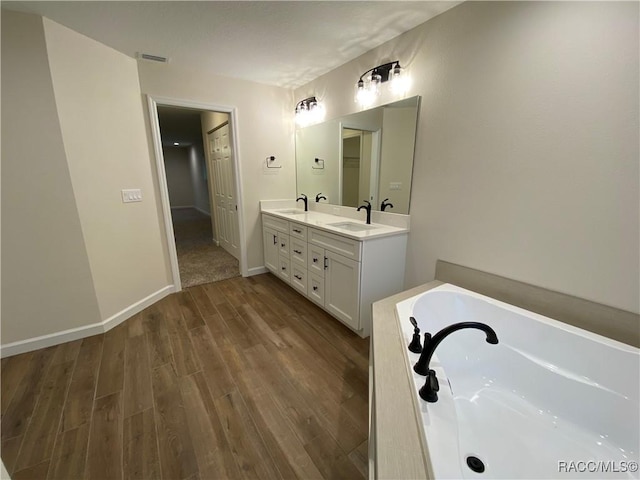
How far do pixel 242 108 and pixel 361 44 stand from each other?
4.84ft

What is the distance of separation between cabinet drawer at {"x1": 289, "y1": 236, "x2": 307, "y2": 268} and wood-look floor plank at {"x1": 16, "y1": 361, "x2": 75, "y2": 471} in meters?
1.85

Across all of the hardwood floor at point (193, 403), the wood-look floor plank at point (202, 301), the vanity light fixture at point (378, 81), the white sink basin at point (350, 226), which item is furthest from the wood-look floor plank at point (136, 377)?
the vanity light fixture at point (378, 81)

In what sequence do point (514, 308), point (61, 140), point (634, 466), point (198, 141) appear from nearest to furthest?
point (634, 466) < point (514, 308) < point (61, 140) < point (198, 141)

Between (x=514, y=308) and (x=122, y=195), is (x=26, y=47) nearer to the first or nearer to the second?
(x=122, y=195)

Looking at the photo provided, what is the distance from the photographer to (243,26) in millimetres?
1871

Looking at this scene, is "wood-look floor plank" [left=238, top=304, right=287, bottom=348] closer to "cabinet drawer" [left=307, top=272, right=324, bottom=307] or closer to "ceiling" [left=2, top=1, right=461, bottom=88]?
"cabinet drawer" [left=307, top=272, right=324, bottom=307]

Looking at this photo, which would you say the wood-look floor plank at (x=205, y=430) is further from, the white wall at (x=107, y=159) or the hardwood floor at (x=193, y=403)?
the white wall at (x=107, y=159)

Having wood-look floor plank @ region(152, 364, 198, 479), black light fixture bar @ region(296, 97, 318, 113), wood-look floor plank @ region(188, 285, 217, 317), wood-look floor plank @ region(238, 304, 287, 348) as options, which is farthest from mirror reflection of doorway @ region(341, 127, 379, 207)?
wood-look floor plank @ region(152, 364, 198, 479)

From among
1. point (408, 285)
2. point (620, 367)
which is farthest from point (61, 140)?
point (620, 367)

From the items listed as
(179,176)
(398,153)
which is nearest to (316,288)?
(398,153)

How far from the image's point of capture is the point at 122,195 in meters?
2.30

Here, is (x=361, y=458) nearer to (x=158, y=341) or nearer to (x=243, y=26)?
(x=158, y=341)

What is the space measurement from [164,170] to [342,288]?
2.16 metres

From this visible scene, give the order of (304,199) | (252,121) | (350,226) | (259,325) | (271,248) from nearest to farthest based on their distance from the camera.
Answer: (259,325) → (350,226) → (252,121) → (271,248) → (304,199)
